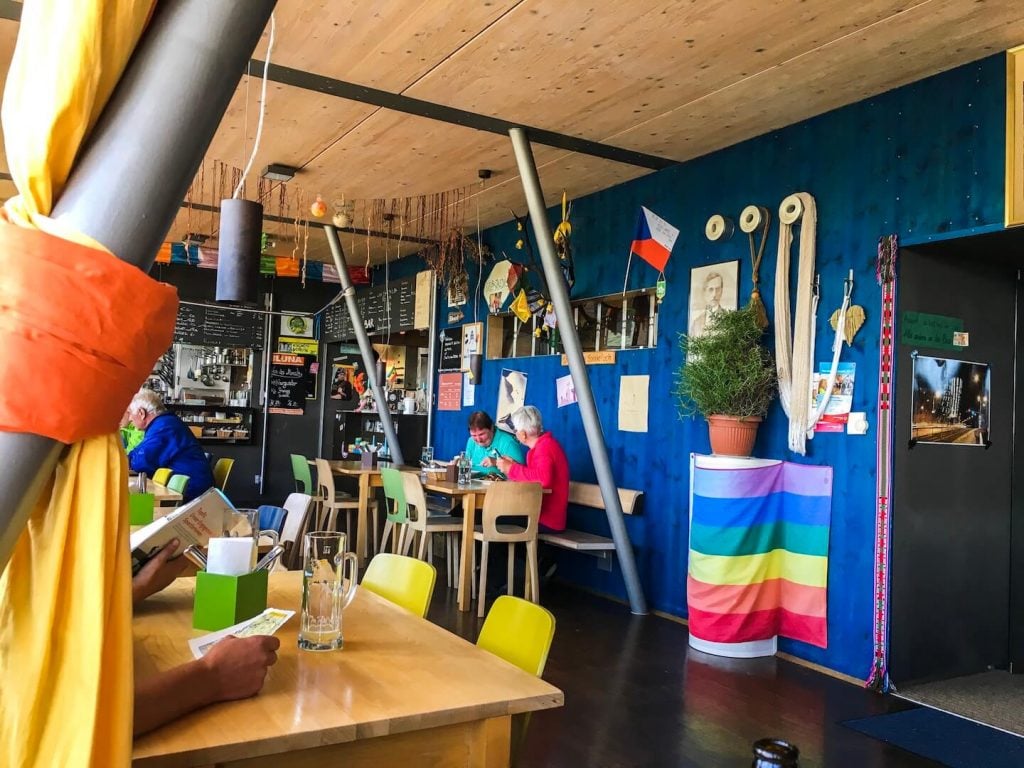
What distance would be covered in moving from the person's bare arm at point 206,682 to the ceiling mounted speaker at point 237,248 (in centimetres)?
157

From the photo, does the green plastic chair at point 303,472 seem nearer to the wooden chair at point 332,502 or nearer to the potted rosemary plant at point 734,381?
the wooden chair at point 332,502

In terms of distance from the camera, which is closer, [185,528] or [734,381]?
[185,528]

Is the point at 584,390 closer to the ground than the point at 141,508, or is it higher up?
higher up

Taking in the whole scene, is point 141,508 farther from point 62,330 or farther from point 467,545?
point 62,330

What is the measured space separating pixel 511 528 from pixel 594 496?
890 mm

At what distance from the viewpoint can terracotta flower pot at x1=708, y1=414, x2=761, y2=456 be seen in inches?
198

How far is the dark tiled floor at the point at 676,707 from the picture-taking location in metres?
3.43

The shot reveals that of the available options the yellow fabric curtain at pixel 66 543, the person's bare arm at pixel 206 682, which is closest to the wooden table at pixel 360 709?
the person's bare arm at pixel 206 682

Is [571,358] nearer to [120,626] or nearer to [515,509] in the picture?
[515,509]

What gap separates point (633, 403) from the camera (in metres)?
6.40

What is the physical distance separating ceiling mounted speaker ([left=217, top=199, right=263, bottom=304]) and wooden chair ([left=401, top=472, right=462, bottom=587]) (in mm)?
3275

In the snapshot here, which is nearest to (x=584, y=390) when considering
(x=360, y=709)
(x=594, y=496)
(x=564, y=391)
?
(x=594, y=496)

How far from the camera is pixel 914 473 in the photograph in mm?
4539

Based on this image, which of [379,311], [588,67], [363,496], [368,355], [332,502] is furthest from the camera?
[379,311]
